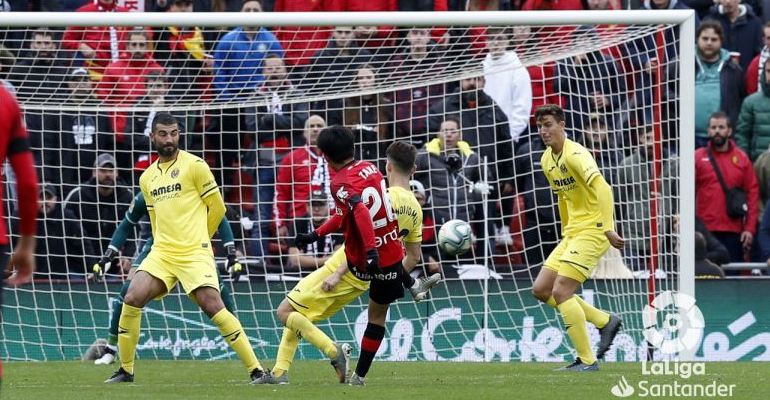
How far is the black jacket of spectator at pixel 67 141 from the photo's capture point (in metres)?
14.2

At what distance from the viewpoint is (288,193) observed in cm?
1432

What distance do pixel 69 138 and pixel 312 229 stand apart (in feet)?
9.61

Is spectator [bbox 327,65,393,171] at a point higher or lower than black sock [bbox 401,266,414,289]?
higher

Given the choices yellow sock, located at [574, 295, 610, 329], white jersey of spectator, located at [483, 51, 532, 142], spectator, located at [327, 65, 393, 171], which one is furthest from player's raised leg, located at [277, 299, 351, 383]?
white jersey of spectator, located at [483, 51, 532, 142]

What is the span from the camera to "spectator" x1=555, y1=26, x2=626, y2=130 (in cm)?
1343

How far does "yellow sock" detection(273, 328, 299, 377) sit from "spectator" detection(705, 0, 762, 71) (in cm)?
850

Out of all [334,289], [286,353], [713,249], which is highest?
[334,289]

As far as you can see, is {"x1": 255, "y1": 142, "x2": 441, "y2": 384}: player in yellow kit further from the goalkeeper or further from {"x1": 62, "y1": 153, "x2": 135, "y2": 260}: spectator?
{"x1": 62, "y1": 153, "x2": 135, "y2": 260}: spectator

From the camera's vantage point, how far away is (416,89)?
580 inches

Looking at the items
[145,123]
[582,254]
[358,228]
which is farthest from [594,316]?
[145,123]

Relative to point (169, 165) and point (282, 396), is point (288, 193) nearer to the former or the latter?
point (169, 165)

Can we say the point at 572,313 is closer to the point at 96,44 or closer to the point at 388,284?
the point at 388,284

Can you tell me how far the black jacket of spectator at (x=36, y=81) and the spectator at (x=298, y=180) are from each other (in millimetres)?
2531

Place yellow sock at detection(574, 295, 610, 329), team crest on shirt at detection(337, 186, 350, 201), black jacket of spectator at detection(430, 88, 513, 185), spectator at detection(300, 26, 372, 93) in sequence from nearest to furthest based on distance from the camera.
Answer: team crest on shirt at detection(337, 186, 350, 201)
yellow sock at detection(574, 295, 610, 329)
spectator at detection(300, 26, 372, 93)
black jacket of spectator at detection(430, 88, 513, 185)
